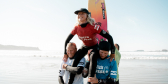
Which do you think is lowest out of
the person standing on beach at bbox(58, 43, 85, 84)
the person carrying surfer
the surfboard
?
the person standing on beach at bbox(58, 43, 85, 84)

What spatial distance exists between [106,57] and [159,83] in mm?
Answer: 3965

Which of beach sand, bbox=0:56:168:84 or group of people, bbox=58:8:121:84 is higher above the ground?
group of people, bbox=58:8:121:84

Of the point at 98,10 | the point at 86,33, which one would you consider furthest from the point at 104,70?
the point at 98,10

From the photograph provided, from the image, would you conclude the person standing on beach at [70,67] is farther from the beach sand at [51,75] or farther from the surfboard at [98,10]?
the beach sand at [51,75]

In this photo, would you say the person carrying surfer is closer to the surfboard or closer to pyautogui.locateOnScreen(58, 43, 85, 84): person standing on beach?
pyautogui.locateOnScreen(58, 43, 85, 84): person standing on beach

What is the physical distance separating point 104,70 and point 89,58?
36 cm

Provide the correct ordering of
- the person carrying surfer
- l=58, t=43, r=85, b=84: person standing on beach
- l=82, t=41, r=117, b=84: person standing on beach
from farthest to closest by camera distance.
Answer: the person carrying surfer < l=58, t=43, r=85, b=84: person standing on beach < l=82, t=41, r=117, b=84: person standing on beach

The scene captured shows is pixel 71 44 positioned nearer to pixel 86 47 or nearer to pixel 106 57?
pixel 86 47

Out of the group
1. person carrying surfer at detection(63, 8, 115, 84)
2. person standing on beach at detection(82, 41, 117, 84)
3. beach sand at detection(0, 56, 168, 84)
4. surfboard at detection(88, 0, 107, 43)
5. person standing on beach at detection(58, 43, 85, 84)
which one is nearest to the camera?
person standing on beach at detection(82, 41, 117, 84)

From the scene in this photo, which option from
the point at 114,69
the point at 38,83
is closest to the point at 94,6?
the point at 114,69

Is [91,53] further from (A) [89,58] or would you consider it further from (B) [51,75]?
(B) [51,75]

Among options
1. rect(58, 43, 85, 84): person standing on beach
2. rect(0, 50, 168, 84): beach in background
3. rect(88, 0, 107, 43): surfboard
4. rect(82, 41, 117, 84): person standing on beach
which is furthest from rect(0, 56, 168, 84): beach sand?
rect(82, 41, 117, 84): person standing on beach

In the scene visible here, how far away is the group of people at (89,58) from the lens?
2.07 m

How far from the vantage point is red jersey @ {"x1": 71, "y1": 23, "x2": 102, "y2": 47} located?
7.92ft
